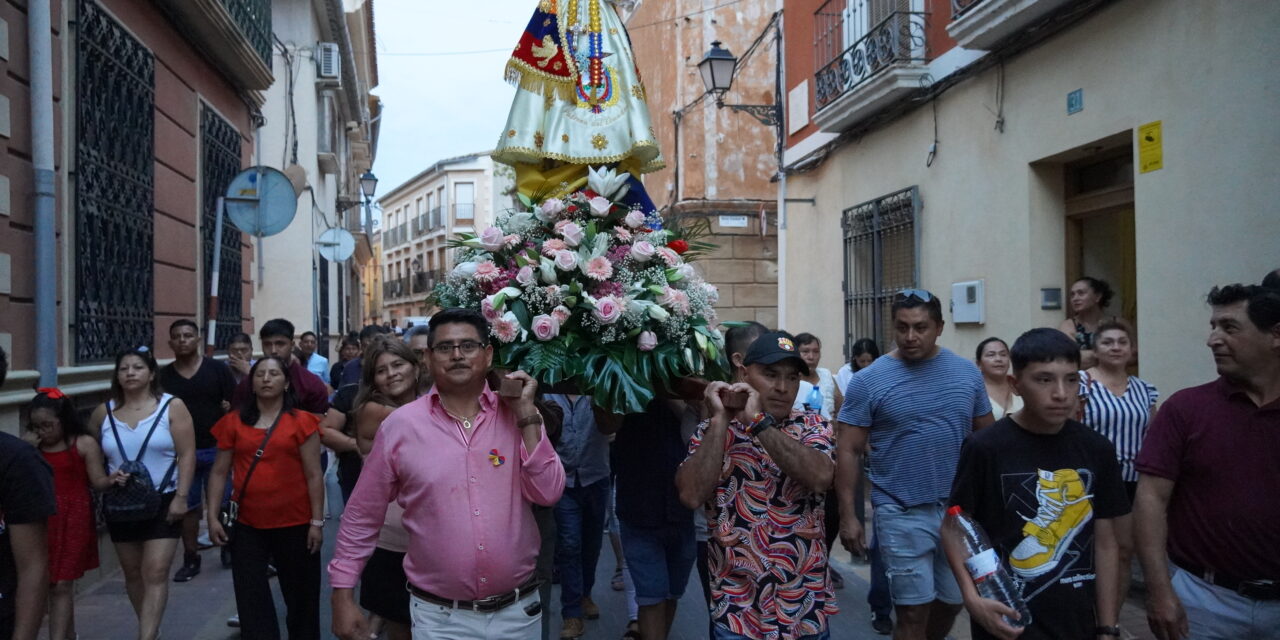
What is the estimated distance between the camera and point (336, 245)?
1510 cm

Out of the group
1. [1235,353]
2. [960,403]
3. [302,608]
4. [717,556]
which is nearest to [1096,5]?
[960,403]

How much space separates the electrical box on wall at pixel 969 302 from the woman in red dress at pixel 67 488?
7190mm

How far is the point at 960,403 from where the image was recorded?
15.8ft

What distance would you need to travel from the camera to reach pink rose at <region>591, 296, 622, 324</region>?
374cm

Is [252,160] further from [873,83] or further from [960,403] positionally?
[960,403]

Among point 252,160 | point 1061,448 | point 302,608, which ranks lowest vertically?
point 302,608

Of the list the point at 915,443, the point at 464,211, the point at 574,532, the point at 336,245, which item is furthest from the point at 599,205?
the point at 464,211

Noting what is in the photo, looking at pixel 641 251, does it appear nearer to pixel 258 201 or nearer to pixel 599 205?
pixel 599 205

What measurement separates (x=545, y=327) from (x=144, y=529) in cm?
317

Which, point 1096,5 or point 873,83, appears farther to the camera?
point 873,83

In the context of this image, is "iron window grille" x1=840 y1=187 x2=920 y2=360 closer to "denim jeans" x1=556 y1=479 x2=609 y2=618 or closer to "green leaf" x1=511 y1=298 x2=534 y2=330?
"denim jeans" x1=556 y1=479 x2=609 y2=618

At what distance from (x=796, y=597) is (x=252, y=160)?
39.1 feet

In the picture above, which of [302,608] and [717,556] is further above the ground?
[717,556]

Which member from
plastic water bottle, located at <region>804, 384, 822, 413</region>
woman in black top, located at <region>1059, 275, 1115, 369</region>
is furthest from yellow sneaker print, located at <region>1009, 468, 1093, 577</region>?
plastic water bottle, located at <region>804, 384, 822, 413</region>
